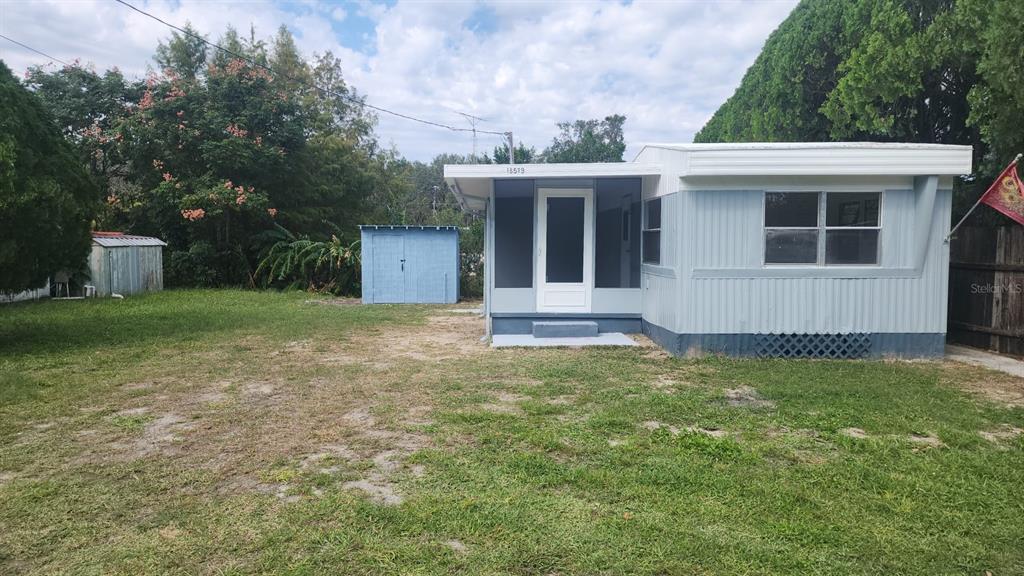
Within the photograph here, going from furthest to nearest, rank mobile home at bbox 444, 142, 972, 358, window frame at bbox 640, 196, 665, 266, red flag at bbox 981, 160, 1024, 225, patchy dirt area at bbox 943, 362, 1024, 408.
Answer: window frame at bbox 640, 196, 665, 266, mobile home at bbox 444, 142, 972, 358, red flag at bbox 981, 160, 1024, 225, patchy dirt area at bbox 943, 362, 1024, 408

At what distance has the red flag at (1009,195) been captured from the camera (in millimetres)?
7484

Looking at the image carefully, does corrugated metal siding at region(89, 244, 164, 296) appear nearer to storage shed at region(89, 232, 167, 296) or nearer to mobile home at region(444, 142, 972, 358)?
storage shed at region(89, 232, 167, 296)

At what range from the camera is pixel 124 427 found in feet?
17.4

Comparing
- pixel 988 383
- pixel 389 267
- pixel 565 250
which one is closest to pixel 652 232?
pixel 565 250

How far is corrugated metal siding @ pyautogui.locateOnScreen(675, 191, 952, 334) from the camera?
821cm

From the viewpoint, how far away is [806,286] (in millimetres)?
8219

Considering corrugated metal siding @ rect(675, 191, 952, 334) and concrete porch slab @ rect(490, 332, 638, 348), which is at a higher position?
corrugated metal siding @ rect(675, 191, 952, 334)

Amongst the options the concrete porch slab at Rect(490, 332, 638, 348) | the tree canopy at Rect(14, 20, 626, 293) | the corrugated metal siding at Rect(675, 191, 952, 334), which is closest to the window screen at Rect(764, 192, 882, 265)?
the corrugated metal siding at Rect(675, 191, 952, 334)

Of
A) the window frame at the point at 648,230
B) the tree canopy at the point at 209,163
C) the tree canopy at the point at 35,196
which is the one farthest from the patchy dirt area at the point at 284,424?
the tree canopy at the point at 209,163

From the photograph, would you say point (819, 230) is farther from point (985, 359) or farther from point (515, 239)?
point (515, 239)

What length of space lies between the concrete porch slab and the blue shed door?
22.3 ft

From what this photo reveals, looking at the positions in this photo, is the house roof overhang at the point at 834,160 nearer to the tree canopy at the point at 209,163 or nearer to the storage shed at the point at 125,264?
the tree canopy at the point at 209,163

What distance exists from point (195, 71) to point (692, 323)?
2187 cm

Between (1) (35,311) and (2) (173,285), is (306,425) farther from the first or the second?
(2) (173,285)
